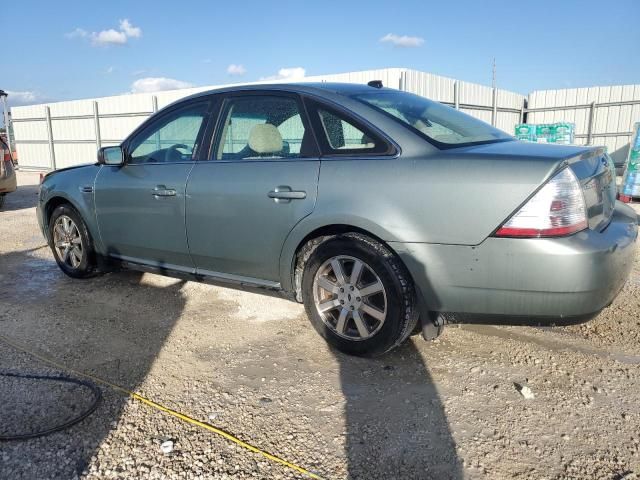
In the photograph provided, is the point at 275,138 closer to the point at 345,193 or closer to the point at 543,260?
the point at 345,193

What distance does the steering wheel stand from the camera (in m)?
3.85

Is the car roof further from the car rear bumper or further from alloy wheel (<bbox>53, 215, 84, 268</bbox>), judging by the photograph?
alloy wheel (<bbox>53, 215, 84, 268</bbox>)

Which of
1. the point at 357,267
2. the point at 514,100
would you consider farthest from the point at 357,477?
the point at 514,100

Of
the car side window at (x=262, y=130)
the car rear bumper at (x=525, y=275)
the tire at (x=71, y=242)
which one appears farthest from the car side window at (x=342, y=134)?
the tire at (x=71, y=242)

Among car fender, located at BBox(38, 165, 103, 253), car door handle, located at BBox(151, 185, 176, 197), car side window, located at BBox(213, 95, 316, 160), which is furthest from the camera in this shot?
car fender, located at BBox(38, 165, 103, 253)

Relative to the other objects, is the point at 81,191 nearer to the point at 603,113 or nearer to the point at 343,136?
the point at 343,136

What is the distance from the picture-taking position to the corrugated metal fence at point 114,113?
44.3ft

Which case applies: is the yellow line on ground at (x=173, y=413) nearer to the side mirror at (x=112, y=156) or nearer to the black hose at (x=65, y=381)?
the black hose at (x=65, y=381)

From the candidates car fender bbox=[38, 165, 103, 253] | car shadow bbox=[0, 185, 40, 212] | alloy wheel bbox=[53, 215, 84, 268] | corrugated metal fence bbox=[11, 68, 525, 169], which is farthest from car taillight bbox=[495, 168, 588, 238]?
corrugated metal fence bbox=[11, 68, 525, 169]

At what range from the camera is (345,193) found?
2.92 metres

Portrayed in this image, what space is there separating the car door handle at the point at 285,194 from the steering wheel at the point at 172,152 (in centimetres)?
103

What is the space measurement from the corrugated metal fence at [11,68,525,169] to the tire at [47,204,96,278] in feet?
30.2

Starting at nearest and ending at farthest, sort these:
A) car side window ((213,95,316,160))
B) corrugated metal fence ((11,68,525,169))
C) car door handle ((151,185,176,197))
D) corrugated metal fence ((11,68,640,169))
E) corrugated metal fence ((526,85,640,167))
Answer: car side window ((213,95,316,160)) → car door handle ((151,185,176,197)) → corrugated metal fence ((11,68,525,169)) → corrugated metal fence ((11,68,640,169)) → corrugated metal fence ((526,85,640,167))

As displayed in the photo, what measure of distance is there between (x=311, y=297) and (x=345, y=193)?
712 mm
